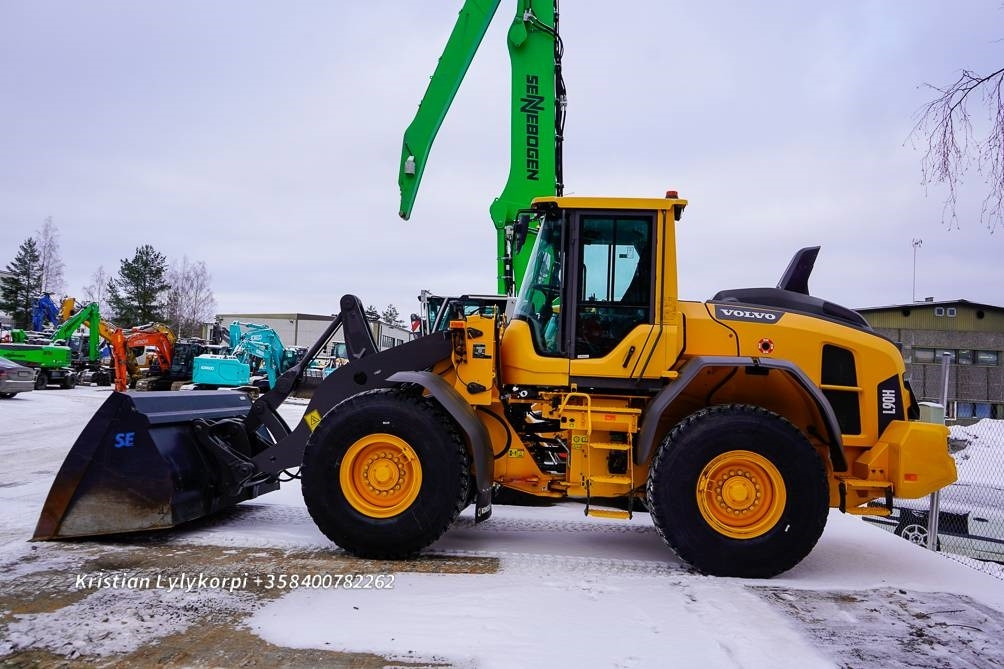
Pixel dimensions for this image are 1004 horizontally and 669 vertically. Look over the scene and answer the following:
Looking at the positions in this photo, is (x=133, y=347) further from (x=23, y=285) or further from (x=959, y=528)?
(x=23, y=285)

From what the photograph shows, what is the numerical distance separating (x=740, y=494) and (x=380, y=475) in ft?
7.97

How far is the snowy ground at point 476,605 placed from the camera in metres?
3.08

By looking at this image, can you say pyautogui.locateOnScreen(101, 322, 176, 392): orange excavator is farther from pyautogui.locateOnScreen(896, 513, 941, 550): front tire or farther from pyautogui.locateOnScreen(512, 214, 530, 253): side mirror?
pyautogui.locateOnScreen(896, 513, 941, 550): front tire

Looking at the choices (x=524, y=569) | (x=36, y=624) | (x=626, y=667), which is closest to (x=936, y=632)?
(x=626, y=667)

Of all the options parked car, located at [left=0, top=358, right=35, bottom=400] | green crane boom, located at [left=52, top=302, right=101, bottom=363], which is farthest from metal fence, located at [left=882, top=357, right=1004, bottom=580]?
green crane boom, located at [left=52, top=302, right=101, bottom=363]

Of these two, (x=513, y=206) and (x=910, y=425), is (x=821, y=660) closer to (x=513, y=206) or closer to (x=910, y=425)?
(x=910, y=425)

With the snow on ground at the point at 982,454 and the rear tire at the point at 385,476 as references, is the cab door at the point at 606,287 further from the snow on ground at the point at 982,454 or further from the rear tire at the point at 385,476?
the snow on ground at the point at 982,454

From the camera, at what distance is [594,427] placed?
476 centimetres

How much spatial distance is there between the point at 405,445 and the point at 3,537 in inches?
118

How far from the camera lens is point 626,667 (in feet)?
9.66

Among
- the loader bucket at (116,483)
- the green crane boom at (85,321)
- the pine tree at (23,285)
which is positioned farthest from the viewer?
the pine tree at (23,285)

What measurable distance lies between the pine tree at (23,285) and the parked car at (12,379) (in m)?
35.2

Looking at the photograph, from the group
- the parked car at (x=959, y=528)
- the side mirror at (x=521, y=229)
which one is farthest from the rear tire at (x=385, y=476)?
the parked car at (x=959, y=528)

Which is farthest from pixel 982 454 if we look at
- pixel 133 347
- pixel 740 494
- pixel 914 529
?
Answer: pixel 133 347
